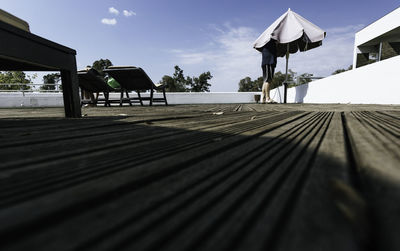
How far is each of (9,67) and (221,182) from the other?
261cm

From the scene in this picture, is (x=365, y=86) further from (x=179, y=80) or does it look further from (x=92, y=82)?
(x=179, y=80)

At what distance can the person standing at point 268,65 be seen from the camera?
6.25m

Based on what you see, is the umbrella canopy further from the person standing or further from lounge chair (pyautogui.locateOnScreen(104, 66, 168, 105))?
lounge chair (pyautogui.locateOnScreen(104, 66, 168, 105))

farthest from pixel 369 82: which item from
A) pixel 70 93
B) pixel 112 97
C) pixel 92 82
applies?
pixel 112 97

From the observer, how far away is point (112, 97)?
39.1ft

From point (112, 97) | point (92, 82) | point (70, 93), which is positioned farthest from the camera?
point (112, 97)

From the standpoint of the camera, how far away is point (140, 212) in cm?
28

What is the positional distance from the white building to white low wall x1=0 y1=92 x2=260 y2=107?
3.95 meters


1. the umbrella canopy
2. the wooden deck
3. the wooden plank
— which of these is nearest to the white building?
the umbrella canopy

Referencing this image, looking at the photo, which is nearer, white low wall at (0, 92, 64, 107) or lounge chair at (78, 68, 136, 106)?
lounge chair at (78, 68, 136, 106)

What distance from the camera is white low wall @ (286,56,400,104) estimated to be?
412 cm

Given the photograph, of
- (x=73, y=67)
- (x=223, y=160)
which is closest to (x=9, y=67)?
(x=73, y=67)

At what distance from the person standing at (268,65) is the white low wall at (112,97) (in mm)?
6570

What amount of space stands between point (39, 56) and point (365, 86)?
622cm
